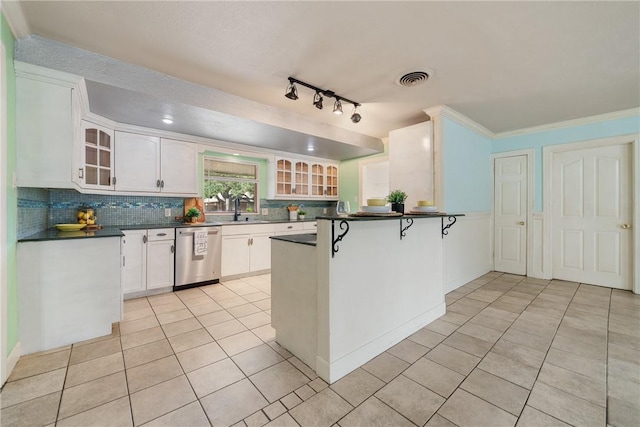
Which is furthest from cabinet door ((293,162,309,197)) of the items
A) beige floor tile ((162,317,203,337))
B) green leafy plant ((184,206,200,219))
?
beige floor tile ((162,317,203,337))

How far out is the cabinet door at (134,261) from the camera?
10.7 ft

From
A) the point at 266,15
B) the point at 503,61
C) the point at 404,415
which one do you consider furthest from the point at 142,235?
the point at 503,61

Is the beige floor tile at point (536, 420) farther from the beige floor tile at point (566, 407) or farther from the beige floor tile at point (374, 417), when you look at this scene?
the beige floor tile at point (374, 417)

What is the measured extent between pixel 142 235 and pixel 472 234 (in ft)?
15.8

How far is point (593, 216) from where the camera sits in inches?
154

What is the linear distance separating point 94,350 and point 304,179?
163 inches

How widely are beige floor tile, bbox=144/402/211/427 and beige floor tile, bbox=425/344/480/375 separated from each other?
1.62 metres

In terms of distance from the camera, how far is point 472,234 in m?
4.12

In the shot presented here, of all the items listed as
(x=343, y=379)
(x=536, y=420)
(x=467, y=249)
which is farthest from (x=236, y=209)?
(x=536, y=420)

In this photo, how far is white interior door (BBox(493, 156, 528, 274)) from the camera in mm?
4461

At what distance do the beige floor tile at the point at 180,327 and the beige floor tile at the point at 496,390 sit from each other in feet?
7.71

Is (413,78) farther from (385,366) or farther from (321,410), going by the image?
(321,410)

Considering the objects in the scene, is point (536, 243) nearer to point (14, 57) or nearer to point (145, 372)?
point (145, 372)

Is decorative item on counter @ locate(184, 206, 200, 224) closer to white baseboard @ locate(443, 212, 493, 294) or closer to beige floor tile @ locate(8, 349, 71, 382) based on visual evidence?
beige floor tile @ locate(8, 349, 71, 382)
